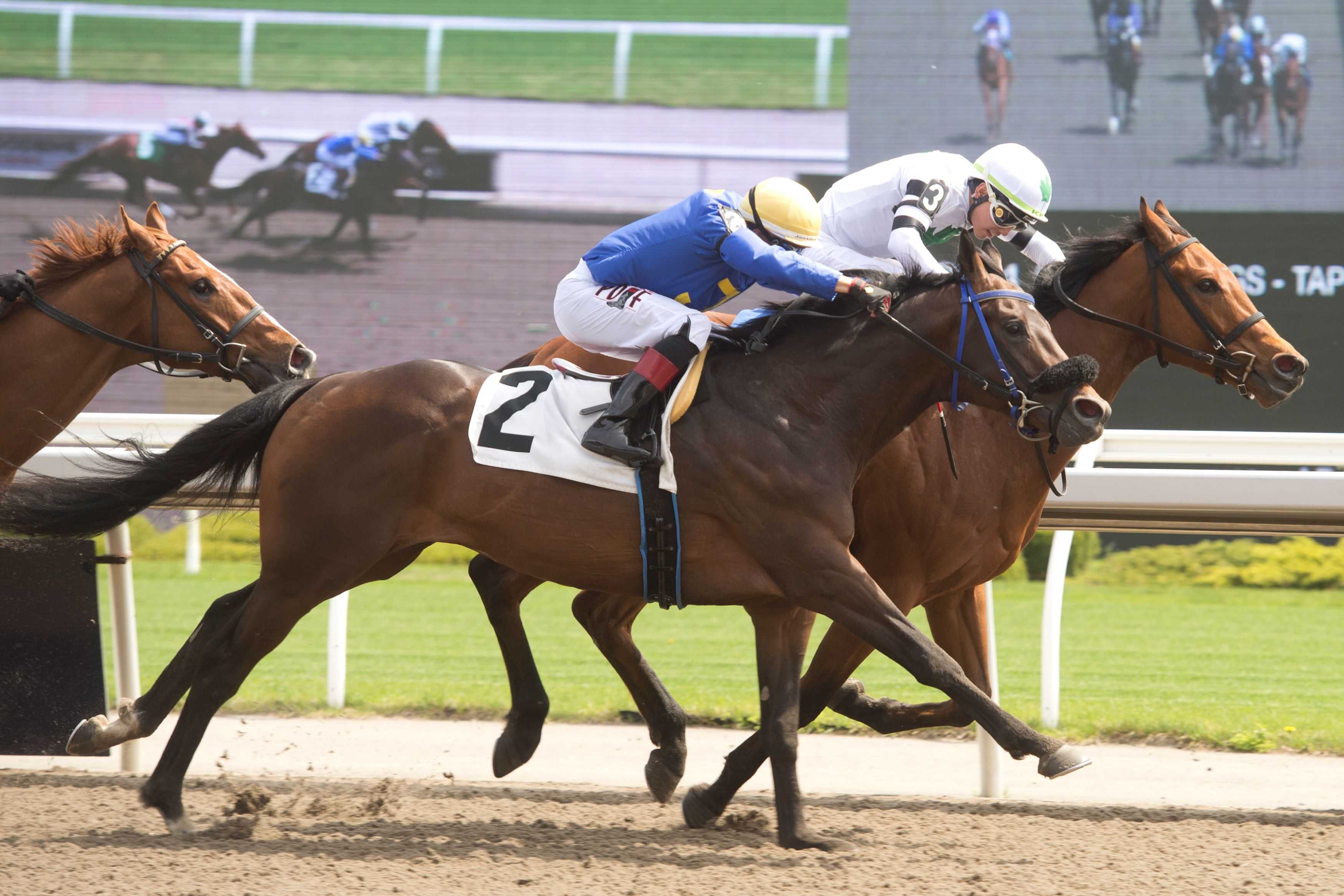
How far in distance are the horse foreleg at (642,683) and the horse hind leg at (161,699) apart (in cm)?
112

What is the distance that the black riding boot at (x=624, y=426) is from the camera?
3715 millimetres

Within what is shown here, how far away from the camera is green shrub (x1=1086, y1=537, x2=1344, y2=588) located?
1105 cm

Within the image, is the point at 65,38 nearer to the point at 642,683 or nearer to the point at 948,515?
the point at 642,683

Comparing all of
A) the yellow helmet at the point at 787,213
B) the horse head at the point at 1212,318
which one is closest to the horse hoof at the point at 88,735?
the yellow helmet at the point at 787,213

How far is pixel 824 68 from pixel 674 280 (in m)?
11.9

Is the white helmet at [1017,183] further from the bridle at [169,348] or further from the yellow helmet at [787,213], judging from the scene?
Result: the bridle at [169,348]

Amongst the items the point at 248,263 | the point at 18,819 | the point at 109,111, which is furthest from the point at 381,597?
the point at 109,111

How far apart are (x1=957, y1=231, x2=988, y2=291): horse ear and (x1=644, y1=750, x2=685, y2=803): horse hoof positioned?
1.76 metres

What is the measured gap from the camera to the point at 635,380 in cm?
378

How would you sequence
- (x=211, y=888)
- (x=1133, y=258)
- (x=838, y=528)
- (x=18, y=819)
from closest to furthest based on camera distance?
(x=211, y=888), (x=838, y=528), (x=18, y=819), (x=1133, y=258)

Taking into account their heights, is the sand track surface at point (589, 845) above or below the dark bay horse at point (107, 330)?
below

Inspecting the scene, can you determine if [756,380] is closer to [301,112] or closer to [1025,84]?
[1025,84]

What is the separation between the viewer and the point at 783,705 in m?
3.87

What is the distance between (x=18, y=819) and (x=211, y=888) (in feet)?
3.60
